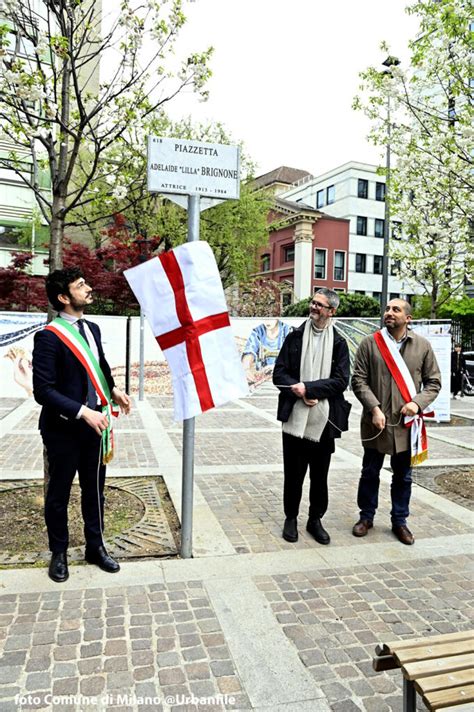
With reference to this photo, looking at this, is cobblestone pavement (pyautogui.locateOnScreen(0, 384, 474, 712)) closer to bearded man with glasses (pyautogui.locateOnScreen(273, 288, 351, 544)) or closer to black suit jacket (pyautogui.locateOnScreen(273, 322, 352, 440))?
bearded man with glasses (pyautogui.locateOnScreen(273, 288, 351, 544))

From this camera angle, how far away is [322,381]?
173 inches

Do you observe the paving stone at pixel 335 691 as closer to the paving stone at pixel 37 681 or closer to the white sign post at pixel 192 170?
the paving stone at pixel 37 681

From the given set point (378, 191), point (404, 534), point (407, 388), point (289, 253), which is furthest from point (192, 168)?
point (378, 191)

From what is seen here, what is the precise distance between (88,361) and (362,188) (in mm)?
49521

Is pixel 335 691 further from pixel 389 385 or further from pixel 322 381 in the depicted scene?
pixel 389 385

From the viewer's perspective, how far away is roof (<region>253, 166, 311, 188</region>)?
60438 millimetres

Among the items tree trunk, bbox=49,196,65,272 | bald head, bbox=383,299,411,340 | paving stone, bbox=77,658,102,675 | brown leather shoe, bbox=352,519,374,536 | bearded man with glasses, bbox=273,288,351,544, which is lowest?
paving stone, bbox=77,658,102,675

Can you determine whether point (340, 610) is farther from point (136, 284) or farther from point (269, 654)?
point (136, 284)

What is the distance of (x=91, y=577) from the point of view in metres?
3.77

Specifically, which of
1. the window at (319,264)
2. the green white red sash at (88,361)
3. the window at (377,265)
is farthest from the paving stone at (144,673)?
the window at (377,265)

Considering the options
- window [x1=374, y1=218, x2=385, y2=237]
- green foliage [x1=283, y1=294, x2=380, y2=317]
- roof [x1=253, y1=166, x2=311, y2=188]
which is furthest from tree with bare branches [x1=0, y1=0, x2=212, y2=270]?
roof [x1=253, y1=166, x2=311, y2=188]

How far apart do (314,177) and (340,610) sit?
5415 cm

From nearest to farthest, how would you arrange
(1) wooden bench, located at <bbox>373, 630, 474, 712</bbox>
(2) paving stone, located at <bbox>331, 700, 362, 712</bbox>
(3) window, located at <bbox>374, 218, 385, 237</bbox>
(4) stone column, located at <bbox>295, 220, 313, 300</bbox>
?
(1) wooden bench, located at <bbox>373, 630, 474, 712</bbox> < (2) paving stone, located at <bbox>331, 700, 362, 712</bbox> < (4) stone column, located at <bbox>295, 220, 313, 300</bbox> < (3) window, located at <bbox>374, 218, 385, 237</bbox>

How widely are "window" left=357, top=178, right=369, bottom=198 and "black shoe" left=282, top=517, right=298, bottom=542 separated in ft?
158
